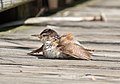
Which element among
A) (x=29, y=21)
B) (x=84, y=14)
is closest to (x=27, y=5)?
(x=29, y=21)

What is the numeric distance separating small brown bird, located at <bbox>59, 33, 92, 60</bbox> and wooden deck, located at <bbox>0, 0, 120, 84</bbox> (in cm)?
5

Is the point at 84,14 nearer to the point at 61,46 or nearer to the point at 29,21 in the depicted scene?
the point at 29,21

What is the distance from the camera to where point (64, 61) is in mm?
3246

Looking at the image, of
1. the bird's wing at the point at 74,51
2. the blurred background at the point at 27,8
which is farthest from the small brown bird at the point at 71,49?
the blurred background at the point at 27,8

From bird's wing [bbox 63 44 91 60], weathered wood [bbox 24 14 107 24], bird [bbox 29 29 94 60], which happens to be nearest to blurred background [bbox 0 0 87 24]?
weathered wood [bbox 24 14 107 24]

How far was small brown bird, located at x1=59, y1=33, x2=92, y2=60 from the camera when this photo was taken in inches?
129

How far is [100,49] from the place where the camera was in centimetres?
370

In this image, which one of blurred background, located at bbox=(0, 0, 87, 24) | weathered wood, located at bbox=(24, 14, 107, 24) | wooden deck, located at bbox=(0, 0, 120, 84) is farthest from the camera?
weathered wood, located at bbox=(24, 14, 107, 24)

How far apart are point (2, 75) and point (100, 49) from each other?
1.09 metres

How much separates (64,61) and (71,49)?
0.35ft

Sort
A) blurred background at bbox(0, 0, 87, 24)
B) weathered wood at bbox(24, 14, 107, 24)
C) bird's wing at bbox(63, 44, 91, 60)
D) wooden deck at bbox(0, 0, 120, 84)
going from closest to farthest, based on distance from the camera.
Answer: wooden deck at bbox(0, 0, 120, 84) < bird's wing at bbox(63, 44, 91, 60) < blurred background at bbox(0, 0, 87, 24) < weathered wood at bbox(24, 14, 107, 24)

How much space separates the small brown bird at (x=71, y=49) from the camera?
327 cm

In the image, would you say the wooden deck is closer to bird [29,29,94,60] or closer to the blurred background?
bird [29,29,94,60]

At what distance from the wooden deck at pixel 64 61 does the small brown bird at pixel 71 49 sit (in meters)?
0.05
